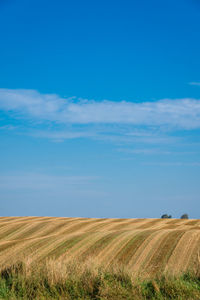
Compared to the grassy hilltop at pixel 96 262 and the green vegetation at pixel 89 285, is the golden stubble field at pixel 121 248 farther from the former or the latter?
the green vegetation at pixel 89 285

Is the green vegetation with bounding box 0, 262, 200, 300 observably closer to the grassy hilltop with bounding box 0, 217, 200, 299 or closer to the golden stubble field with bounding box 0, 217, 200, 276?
the grassy hilltop with bounding box 0, 217, 200, 299

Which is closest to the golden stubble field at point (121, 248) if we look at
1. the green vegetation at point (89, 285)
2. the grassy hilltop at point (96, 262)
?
the grassy hilltop at point (96, 262)

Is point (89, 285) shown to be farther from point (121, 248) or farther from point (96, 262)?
point (121, 248)

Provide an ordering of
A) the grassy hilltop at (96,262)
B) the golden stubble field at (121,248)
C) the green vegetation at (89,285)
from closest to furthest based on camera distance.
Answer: the green vegetation at (89,285)
the grassy hilltop at (96,262)
the golden stubble field at (121,248)

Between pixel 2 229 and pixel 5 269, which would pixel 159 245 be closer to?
pixel 5 269

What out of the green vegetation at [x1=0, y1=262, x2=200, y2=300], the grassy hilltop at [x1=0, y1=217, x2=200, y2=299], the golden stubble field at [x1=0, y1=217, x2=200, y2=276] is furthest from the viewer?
the golden stubble field at [x1=0, y1=217, x2=200, y2=276]

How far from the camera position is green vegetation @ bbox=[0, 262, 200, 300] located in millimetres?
11031

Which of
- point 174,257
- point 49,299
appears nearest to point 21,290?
point 49,299

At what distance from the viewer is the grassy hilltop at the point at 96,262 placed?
11.4 meters

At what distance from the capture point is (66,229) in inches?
1191

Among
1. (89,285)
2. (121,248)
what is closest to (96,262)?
(89,285)

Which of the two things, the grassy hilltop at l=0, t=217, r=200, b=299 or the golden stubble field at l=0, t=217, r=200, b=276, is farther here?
the golden stubble field at l=0, t=217, r=200, b=276

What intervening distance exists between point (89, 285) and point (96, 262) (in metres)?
1.50

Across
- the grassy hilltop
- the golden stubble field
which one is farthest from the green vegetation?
the golden stubble field
